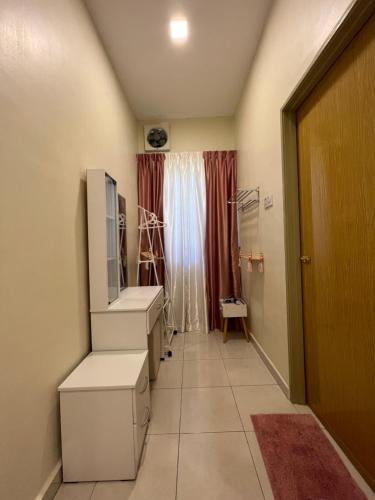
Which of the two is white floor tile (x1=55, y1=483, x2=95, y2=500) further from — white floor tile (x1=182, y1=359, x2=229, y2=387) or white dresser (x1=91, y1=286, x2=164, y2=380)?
white floor tile (x1=182, y1=359, x2=229, y2=387)

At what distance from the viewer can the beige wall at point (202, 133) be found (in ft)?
12.4

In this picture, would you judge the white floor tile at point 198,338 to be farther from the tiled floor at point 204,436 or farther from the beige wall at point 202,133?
the beige wall at point 202,133

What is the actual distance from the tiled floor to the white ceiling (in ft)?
10.2

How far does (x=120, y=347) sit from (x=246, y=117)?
282 cm

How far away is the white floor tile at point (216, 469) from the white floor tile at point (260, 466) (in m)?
0.03

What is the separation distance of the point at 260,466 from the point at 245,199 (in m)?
2.54

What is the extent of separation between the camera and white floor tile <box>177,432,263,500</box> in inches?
49.4

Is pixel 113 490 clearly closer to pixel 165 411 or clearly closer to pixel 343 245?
pixel 165 411

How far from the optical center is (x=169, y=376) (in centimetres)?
242

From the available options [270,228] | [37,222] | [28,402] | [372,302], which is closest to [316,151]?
[270,228]

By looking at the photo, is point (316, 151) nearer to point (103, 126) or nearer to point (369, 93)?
point (369, 93)

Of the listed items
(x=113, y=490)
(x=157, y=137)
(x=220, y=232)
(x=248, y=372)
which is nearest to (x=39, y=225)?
(x=113, y=490)

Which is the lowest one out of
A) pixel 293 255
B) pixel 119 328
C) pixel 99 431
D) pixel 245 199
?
pixel 99 431

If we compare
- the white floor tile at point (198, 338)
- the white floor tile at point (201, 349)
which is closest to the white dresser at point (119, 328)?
the white floor tile at point (201, 349)
